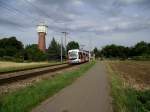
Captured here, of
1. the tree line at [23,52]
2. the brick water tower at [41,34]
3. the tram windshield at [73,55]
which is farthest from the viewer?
the brick water tower at [41,34]

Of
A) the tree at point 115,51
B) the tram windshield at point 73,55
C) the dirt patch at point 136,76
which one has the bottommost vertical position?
the dirt patch at point 136,76

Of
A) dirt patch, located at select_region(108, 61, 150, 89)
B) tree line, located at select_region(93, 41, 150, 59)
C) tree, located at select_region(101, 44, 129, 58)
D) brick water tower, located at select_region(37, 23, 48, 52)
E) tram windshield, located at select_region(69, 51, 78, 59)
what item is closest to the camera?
dirt patch, located at select_region(108, 61, 150, 89)

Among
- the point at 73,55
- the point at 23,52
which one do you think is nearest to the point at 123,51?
the point at 23,52

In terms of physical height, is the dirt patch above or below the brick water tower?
below

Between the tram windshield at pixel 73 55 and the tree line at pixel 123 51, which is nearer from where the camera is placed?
the tram windshield at pixel 73 55

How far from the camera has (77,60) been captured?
5584 centimetres

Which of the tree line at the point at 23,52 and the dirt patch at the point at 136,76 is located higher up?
the tree line at the point at 23,52

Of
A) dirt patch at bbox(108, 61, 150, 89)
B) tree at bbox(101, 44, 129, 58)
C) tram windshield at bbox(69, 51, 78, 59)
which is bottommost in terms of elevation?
dirt patch at bbox(108, 61, 150, 89)

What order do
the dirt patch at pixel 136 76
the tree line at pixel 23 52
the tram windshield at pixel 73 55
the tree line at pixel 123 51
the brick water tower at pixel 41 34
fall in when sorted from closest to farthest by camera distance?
the dirt patch at pixel 136 76, the tram windshield at pixel 73 55, the tree line at pixel 23 52, the brick water tower at pixel 41 34, the tree line at pixel 123 51

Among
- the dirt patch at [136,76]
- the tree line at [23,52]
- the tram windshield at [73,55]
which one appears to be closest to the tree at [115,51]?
the tree line at [23,52]

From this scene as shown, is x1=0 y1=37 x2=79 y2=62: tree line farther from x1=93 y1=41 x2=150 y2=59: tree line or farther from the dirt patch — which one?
the dirt patch

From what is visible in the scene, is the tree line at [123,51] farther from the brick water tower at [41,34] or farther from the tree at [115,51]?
the brick water tower at [41,34]

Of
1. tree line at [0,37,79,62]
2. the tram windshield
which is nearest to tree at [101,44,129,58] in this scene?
tree line at [0,37,79,62]

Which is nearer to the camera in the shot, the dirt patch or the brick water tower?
the dirt patch
